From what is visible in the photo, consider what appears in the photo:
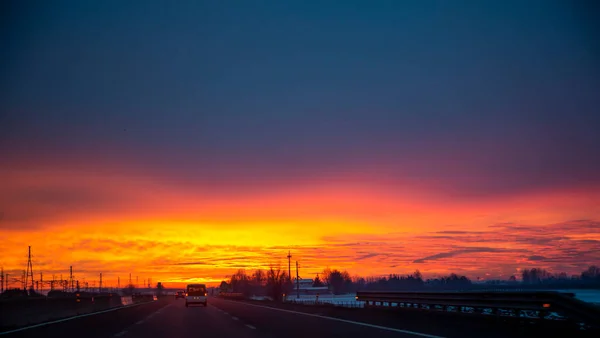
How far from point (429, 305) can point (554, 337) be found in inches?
644

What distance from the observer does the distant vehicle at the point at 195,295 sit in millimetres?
63219

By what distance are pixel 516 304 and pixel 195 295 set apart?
1850 inches

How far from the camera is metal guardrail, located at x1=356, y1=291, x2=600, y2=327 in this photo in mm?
17609

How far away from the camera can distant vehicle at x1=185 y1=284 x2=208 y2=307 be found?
63219 millimetres

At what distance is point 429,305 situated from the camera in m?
32.4

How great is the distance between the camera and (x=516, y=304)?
21.7m

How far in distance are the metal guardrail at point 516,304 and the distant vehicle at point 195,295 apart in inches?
1250

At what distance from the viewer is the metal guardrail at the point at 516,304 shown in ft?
57.8

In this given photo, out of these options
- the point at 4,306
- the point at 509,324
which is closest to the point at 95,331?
the point at 4,306

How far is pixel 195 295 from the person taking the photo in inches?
2511

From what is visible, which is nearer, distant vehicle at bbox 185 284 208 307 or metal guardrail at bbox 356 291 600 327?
metal guardrail at bbox 356 291 600 327

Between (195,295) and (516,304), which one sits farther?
(195,295)

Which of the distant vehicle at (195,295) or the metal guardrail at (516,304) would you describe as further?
the distant vehicle at (195,295)

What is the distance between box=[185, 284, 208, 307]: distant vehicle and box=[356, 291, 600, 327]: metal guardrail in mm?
31760
